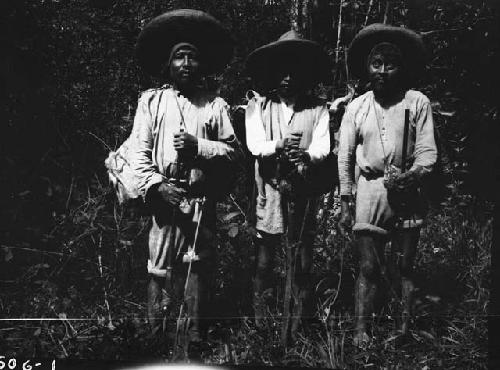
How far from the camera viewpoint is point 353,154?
5.05m

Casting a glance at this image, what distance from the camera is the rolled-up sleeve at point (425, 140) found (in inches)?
195

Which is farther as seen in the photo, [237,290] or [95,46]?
[95,46]

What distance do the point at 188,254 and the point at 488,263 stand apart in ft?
6.12

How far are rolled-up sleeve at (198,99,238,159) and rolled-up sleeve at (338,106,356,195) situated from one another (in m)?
0.66

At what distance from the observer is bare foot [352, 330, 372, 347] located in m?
4.94

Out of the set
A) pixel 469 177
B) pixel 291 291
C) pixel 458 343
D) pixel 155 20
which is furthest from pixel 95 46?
pixel 458 343

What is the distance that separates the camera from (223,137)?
509 centimetres

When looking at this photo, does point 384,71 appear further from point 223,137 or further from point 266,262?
point 266,262

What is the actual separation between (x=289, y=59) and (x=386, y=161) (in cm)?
87

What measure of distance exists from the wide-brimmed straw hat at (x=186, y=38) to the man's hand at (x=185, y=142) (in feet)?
1.57

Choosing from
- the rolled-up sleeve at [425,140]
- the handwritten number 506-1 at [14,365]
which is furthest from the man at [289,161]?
the handwritten number 506-1 at [14,365]

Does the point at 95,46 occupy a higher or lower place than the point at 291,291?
higher

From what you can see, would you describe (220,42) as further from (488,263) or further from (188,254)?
(488,263)

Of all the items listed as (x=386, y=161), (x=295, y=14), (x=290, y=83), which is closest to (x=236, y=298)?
(x=386, y=161)
